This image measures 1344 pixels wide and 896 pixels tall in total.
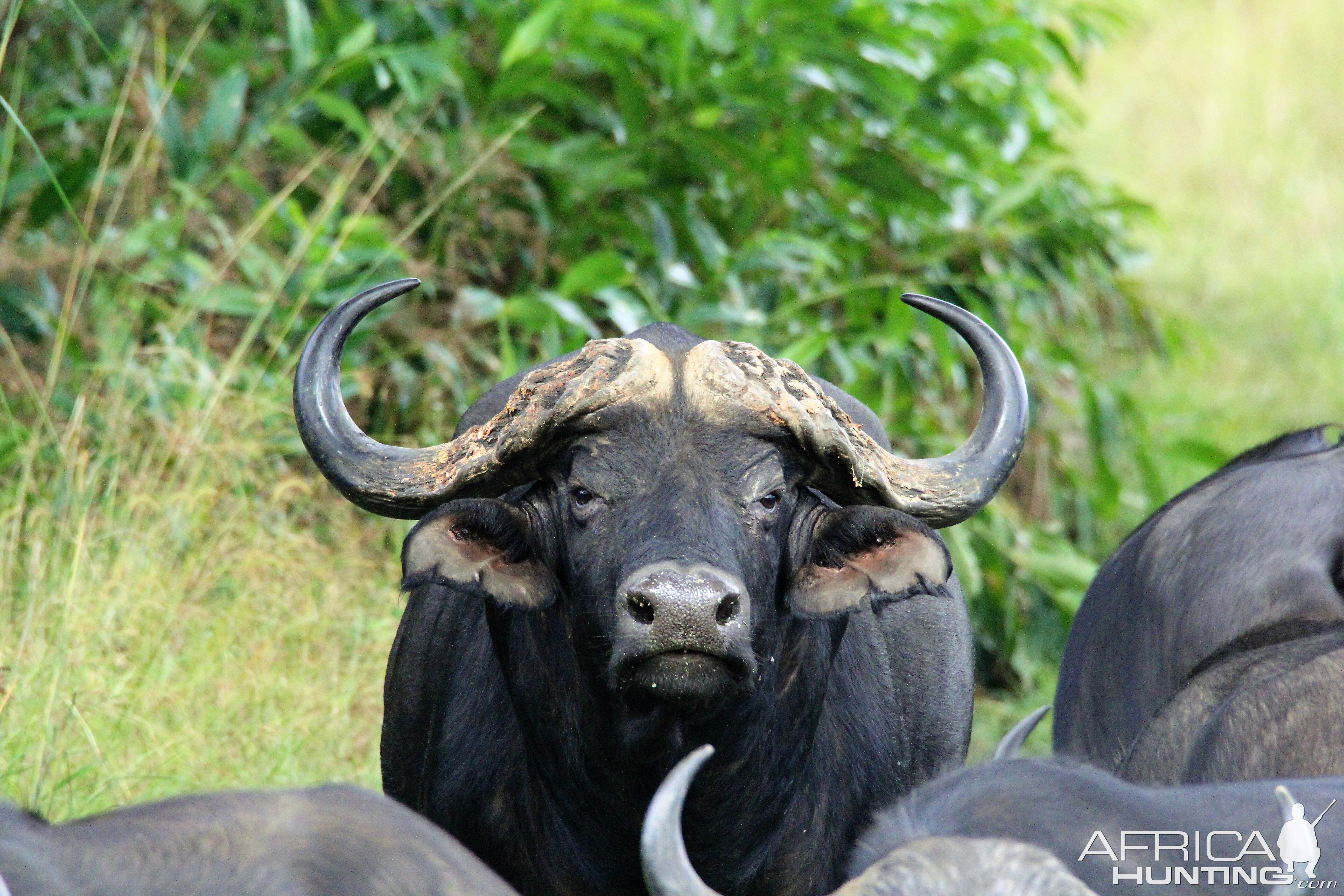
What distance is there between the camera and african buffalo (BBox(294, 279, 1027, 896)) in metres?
3.12

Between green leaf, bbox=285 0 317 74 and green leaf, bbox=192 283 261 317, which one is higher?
green leaf, bbox=285 0 317 74

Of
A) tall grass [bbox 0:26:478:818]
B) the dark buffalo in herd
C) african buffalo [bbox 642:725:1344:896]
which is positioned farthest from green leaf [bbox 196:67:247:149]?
african buffalo [bbox 642:725:1344:896]

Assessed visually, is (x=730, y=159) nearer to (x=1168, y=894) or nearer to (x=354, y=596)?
(x=354, y=596)

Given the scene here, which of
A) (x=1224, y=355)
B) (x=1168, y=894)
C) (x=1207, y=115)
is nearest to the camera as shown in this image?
(x=1168, y=894)

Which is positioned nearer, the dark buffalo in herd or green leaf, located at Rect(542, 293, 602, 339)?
the dark buffalo in herd

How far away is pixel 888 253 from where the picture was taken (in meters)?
7.12

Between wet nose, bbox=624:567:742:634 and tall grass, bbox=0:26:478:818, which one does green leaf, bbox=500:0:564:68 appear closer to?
tall grass, bbox=0:26:478:818

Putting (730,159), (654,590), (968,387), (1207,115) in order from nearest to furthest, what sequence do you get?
(654,590) → (730,159) → (968,387) → (1207,115)

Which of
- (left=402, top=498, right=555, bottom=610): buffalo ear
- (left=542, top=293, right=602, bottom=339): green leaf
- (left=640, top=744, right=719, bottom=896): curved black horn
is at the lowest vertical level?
(left=542, top=293, right=602, bottom=339): green leaf

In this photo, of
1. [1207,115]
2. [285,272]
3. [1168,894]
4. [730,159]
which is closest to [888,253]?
[730,159]

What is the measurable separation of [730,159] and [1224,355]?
5.99 m

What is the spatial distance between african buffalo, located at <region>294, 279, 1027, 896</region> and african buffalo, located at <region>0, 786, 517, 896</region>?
2.94ft

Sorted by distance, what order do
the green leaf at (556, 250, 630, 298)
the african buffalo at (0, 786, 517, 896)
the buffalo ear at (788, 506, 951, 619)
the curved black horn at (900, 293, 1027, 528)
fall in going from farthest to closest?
the green leaf at (556, 250, 630, 298) < the curved black horn at (900, 293, 1027, 528) < the buffalo ear at (788, 506, 951, 619) < the african buffalo at (0, 786, 517, 896)

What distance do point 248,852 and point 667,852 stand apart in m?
0.54
